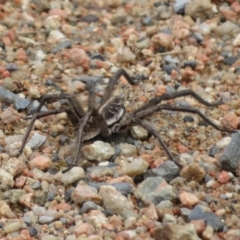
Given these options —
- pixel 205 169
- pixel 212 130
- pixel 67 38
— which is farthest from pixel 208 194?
pixel 67 38

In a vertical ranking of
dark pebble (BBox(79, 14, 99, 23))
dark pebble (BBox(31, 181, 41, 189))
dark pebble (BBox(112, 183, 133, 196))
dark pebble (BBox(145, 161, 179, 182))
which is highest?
dark pebble (BBox(79, 14, 99, 23))

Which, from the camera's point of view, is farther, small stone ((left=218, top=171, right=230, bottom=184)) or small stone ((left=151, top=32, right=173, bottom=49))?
small stone ((left=151, top=32, right=173, bottom=49))

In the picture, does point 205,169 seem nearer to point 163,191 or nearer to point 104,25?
point 163,191

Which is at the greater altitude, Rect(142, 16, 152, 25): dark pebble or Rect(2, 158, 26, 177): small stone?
Rect(142, 16, 152, 25): dark pebble

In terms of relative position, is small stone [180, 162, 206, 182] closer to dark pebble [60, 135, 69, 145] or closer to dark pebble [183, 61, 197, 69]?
dark pebble [60, 135, 69, 145]

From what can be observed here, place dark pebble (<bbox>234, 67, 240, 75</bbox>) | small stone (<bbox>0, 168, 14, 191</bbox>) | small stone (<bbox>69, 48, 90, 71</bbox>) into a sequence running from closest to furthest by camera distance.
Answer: small stone (<bbox>0, 168, 14, 191</bbox>)
dark pebble (<bbox>234, 67, 240, 75</bbox>)
small stone (<bbox>69, 48, 90, 71</bbox>)

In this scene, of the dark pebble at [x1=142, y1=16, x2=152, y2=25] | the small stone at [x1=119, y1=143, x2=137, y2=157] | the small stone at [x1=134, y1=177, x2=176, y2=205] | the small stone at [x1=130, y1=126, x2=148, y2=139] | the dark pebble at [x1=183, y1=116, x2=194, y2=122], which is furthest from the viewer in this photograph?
the dark pebble at [x1=142, y1=16, x2=152, y2=25]

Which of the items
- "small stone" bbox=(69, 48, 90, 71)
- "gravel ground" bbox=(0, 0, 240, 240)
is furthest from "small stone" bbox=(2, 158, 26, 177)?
"small stone" bbox=(69, 48, 90, 71)

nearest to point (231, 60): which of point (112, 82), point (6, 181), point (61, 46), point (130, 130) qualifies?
point (112, 82)
